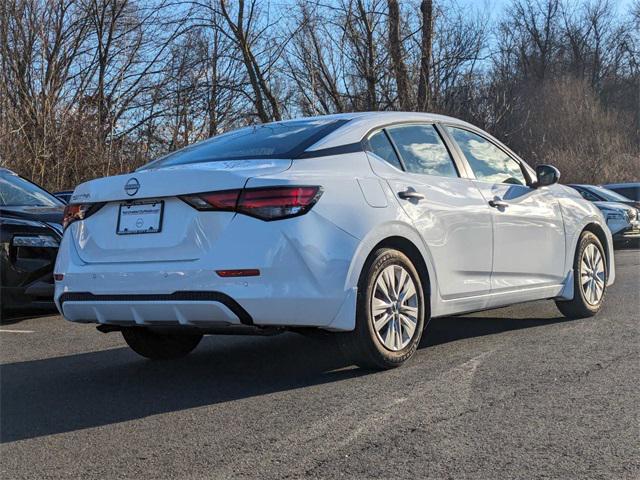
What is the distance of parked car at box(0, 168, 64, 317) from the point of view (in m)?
7.39

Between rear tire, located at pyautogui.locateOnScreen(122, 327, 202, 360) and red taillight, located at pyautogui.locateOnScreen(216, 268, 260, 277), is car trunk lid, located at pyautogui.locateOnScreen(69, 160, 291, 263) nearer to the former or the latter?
red taillight, located at pyautogui.locateOnScreen(216, 268, 260, 277)

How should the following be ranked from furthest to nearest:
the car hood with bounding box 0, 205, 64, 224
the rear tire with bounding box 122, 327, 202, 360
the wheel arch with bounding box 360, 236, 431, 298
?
the car hood with bounding box 0, 205, 64, 224
the rear tire with bounding box 122, 327, 202, 360
the wheel arch with bounding box 360, 236, 431, 298

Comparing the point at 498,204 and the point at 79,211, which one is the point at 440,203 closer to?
the point at 498,204

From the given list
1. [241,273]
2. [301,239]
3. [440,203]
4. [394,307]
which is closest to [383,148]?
[440,203]

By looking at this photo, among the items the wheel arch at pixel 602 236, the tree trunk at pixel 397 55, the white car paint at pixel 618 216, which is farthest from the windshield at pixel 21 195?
the tree trunk at pixel 397 55

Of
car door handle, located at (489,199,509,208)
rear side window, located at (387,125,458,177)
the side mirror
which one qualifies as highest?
rear side window, located at (387,125,458,177)

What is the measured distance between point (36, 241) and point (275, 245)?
4.21 meters

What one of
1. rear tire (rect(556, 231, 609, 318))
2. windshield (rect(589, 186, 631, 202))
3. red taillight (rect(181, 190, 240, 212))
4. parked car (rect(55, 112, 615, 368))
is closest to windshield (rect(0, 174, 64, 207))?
parked car (rect(55, 112, 615, 368))

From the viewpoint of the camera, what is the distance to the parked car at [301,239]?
167 inches

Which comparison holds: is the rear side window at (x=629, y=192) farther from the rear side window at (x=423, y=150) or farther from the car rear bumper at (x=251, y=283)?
the car rear bumper at (x=251, y=283)

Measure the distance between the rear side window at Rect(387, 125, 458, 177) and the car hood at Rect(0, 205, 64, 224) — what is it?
4044 mm

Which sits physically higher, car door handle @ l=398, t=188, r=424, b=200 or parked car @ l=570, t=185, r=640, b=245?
car door handle @ l=398, t=188, r=424, b=200

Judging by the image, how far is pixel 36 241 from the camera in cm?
761

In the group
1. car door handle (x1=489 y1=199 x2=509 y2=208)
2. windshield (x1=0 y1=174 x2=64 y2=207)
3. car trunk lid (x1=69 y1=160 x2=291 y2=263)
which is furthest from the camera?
windshield (x1=0 y1=174 x2=64 y2=207)
